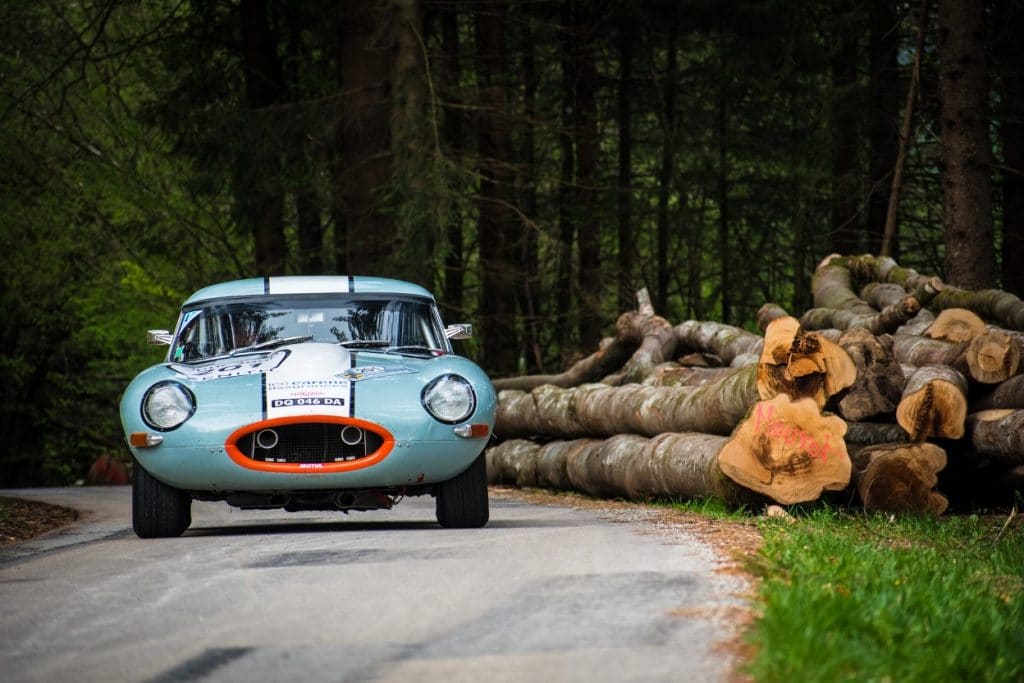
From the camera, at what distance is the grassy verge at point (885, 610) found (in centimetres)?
444

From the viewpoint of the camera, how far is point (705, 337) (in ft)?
54.1

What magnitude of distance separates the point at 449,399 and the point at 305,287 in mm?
2159

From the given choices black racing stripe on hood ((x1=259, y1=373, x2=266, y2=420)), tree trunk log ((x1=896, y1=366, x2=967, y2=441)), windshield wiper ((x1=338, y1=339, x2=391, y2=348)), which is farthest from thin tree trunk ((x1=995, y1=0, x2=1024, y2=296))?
black racing stripe on hood ((x1=259, y1=373, x2=266, y2=420))

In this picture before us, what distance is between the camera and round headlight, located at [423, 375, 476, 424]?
9078mm

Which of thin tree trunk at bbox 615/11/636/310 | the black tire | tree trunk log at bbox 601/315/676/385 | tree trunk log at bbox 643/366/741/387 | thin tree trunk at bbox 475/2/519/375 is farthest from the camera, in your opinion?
thin tree trunk at bbox 615/11/636/310

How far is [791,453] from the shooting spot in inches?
386

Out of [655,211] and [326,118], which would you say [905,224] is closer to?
[655,211]

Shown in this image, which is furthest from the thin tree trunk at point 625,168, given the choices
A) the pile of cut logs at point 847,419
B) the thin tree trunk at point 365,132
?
the pile of cut logs at point 847,419

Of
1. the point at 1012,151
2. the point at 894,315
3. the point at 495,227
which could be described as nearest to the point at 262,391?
the point at 894,315

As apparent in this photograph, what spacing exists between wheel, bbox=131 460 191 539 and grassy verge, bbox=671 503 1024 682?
3.81 metres

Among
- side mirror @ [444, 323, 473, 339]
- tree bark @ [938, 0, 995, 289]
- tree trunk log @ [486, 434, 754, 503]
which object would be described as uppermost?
tree bark @ [938, 0, 995, 289]

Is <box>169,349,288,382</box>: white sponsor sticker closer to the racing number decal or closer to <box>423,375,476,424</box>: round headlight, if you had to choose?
the racing number decal

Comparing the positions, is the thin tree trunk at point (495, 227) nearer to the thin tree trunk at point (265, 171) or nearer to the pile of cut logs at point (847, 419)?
the thin tree trunk at point (265, 171)

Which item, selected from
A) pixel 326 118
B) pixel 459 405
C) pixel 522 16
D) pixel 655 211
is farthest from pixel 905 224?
pixel 459 405
